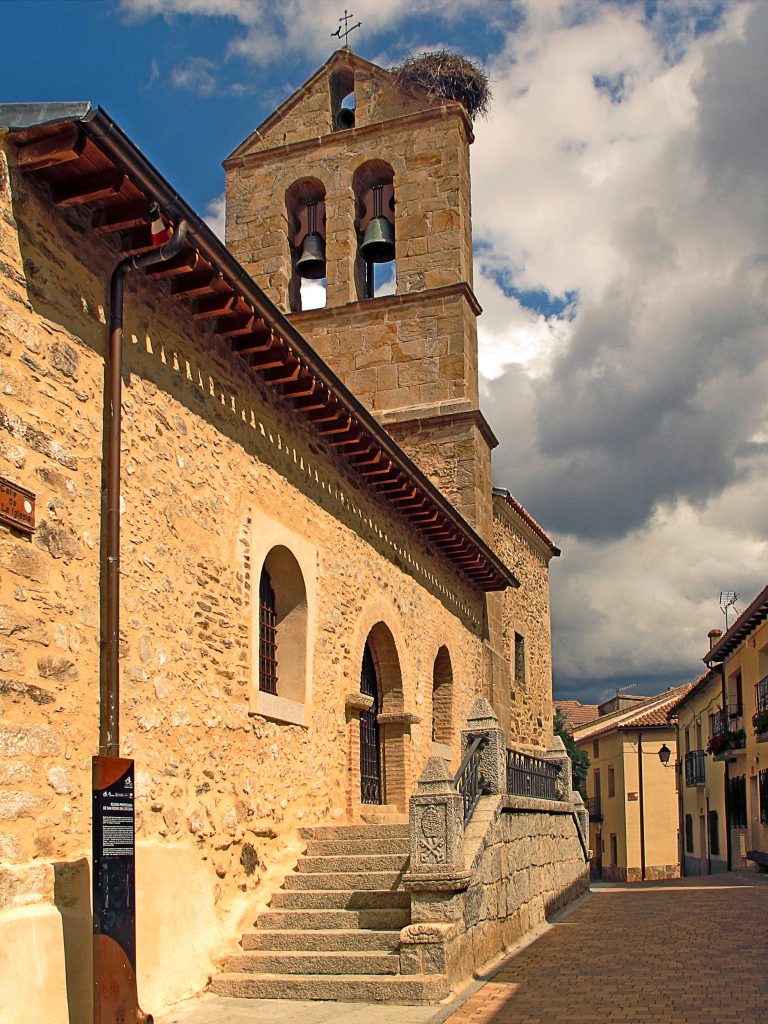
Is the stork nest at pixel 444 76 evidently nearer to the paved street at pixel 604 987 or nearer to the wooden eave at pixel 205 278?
the wooden eave at pixel 205 278

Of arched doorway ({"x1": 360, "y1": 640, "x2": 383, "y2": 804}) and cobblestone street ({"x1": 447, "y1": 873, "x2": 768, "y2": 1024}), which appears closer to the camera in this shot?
cobblestone street ({"x1": 447, "y1": 873, "x2": 768, "y2": 1024})

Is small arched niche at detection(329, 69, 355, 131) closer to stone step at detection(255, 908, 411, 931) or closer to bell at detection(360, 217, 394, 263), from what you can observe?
bell at detection(360, 217, 394, 263)

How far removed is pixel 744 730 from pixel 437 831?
24821 mm

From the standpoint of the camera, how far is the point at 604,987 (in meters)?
8.52

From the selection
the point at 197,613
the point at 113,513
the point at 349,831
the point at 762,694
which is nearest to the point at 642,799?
the point at 762,694

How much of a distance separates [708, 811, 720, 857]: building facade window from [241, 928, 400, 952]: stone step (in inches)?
1204

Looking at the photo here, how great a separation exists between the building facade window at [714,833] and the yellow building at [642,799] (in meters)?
7.84

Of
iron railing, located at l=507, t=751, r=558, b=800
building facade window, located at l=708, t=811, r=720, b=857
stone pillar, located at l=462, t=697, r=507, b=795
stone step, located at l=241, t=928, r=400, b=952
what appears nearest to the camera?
stone step, located at l=241, t=928, r=400, b=952

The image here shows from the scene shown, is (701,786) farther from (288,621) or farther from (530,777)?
(288,621)

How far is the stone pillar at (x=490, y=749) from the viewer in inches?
427

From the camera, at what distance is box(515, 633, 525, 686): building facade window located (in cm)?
2281

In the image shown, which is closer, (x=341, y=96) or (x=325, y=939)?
(x=325, y=939)

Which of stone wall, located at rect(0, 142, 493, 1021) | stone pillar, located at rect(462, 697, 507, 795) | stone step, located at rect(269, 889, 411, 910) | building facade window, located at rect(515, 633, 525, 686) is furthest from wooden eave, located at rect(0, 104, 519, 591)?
building facade window, located at rect(515, 633, 525, 686)

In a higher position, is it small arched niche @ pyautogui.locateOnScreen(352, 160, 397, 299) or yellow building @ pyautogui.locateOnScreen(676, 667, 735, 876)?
small arched niche @ pyautogui.locateOnScreen(352, 160, 397, 299)
